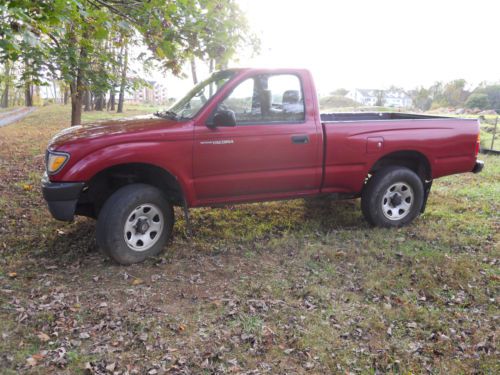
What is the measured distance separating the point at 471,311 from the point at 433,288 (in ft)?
1.41

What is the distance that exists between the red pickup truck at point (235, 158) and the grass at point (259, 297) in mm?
471

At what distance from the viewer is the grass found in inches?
127

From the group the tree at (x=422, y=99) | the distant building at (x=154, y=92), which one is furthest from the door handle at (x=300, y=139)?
the tree at (x=422, y=99)

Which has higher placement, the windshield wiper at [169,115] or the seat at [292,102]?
the seat at [292,102]

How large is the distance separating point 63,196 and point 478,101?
97.8 ft

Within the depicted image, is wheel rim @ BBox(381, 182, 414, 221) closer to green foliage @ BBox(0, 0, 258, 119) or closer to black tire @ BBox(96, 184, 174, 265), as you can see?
black tire @ BBox(96, 184, 174, 265)

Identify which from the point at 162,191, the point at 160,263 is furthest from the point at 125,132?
the point at 160,263

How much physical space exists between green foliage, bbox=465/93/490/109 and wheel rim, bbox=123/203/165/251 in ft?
93.8

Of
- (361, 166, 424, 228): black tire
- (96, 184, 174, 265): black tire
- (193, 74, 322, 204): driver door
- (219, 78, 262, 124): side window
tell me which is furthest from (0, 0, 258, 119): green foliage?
(361, 166, 424, 228): black tire

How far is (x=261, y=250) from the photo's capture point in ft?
17.1

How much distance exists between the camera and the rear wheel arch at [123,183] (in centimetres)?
470

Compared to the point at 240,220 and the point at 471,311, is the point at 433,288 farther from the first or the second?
the point at 240,220

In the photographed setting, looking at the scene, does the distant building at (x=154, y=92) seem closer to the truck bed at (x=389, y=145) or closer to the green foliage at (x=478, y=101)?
the truck bed at (x=389, y=145)

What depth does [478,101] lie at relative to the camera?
28375 millimetres
